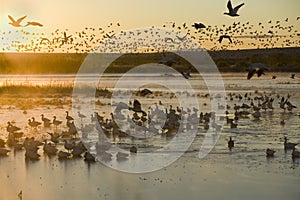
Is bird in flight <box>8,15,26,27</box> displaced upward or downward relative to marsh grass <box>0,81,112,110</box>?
upward

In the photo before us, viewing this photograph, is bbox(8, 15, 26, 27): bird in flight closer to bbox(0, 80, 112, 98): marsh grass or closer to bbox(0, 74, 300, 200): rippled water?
bbox(0, 74, 300, 200): rippled water

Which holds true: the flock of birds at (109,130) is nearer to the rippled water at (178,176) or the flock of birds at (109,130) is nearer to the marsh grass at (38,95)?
the rippled water at (178,176)

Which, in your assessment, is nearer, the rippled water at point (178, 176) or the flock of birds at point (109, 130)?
the rippled water at point (178, 176)

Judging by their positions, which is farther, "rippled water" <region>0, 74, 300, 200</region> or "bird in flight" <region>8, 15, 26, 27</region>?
"bird in flight" <region>8, 15, 26, 27</region>

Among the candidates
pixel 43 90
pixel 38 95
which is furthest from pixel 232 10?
pixel 43 90

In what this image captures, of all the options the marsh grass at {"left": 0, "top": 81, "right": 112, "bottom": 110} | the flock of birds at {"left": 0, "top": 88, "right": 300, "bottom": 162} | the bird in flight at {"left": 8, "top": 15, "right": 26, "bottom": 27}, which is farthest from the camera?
the marsh grass at {"left": 0, "top": 81, "right": 112, "bottom": 110}

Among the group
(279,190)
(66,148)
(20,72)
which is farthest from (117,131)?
(20,72)

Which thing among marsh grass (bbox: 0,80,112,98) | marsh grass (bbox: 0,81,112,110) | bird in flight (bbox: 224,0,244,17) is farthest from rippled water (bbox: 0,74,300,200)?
marsh grass (bbox: 0,80,112,98)

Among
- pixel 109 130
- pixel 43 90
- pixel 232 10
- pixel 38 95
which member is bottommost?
pixel 109 130

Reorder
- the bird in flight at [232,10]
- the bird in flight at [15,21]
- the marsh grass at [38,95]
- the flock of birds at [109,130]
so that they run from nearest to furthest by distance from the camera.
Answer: the flock of birds at [109,130]
the bird in flight at [232,10]
the bird in flight at [15,21]
the marsh grass at [38,95]

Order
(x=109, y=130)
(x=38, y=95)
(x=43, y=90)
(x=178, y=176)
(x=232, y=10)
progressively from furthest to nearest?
1. (x=43, y=90)
2. (x=38, y=95)
3. (x=109, y=130)
4. (x=232, y=10)
5. (x=178, y=176)

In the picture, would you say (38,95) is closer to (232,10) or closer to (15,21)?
(15,21)

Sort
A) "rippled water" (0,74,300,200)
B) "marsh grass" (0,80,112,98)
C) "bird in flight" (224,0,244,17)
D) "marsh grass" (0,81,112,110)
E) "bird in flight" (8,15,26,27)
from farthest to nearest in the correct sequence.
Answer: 1. "marsh grass" (0,80,112,98)
2. "marsh grass" (0,81,112,110)
3. "bird in flight" (8,15,26,27)
4. "bird in flight" (224,0,244,17)
5. "rippled water" (0,74,300,200)

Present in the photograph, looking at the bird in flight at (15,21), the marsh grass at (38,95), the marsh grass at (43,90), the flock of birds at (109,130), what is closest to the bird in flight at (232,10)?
the flock of birds at (109,130)
